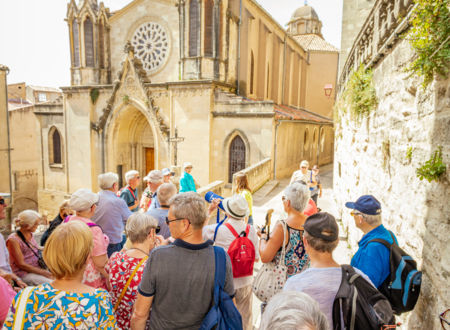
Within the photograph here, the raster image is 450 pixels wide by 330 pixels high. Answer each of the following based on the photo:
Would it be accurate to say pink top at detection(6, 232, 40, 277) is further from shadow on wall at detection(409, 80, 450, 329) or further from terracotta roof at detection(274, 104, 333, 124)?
terracotta roof at detection(274, 104, 333, 124)

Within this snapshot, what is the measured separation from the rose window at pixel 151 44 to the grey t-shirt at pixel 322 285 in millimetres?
17938

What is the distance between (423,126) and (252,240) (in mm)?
1919

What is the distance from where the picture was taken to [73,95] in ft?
62.7

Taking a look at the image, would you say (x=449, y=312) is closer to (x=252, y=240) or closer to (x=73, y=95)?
(x=252, y=240)

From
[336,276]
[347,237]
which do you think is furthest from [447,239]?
[347,237]

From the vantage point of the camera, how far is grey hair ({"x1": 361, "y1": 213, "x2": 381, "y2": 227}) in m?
2.57

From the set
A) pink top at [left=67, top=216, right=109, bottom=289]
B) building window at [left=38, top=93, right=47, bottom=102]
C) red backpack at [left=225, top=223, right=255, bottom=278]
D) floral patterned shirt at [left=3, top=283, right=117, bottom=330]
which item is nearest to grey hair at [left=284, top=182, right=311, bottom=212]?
red backpack at [left=225, top=223, right=255, bottom=278]

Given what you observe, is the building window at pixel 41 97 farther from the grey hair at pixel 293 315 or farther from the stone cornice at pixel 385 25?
the grey hair at pixel 293 315

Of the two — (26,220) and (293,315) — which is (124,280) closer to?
(293,315)

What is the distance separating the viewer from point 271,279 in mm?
2633

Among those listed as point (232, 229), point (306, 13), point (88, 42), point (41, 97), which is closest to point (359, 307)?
point (232, 229)

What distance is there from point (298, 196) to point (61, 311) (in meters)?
2.04

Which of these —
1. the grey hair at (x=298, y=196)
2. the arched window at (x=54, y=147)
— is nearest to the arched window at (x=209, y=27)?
the arched window at (x=54, y=147)

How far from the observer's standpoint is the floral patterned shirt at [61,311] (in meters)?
1.66
